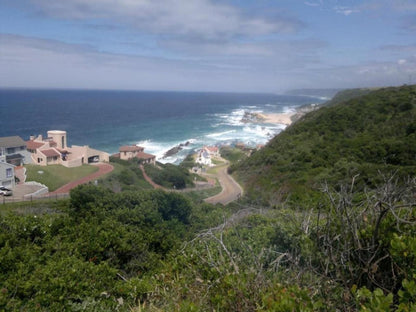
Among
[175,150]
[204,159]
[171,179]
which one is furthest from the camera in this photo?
[175,150]

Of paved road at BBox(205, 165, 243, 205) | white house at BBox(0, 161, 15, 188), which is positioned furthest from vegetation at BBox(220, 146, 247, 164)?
white house at BBox(0, 161, 15, 188)

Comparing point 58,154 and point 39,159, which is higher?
point 58,154

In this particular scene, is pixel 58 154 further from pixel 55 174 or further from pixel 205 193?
pixel 205 193

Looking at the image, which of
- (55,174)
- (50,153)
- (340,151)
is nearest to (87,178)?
(55,174)

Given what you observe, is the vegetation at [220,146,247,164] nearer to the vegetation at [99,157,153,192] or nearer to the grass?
→ the vegetation at [99,157,153,192]

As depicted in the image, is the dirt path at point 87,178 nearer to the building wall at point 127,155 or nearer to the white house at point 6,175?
the white house at point 6,175

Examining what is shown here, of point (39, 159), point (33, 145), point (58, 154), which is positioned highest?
point (33, 145)

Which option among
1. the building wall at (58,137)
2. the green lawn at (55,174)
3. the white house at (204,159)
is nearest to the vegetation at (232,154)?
the white house at (204,159)
